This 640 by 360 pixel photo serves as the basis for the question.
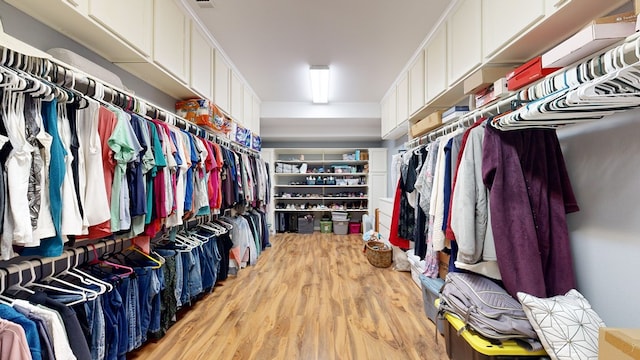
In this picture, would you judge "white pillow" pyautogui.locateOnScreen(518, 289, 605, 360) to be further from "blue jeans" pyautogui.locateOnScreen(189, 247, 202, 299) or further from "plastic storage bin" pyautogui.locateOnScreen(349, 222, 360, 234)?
"plastic storage bin" pyautogui.locateOnScreen(349, 222, 360, 234)

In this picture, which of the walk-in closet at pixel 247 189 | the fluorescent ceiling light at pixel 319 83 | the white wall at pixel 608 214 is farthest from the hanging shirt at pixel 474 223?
the fluorescent ceiling light at pixel 319 83

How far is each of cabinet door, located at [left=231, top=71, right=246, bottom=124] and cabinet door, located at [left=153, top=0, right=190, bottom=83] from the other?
3.51ft

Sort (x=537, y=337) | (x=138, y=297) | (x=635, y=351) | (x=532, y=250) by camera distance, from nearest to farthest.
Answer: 1. (x=635, y=351)
2. (x=537, y=337)
3. (x=532, y=250)
4. (x=138, y=297)

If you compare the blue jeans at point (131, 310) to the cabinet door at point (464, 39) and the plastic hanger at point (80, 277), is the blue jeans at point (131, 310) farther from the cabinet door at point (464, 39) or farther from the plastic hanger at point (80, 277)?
the cabinet door at point (464, 39)

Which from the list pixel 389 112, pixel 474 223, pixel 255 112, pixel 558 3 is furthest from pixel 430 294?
pixel 255 112

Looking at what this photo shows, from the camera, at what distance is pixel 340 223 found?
5469 millimetres

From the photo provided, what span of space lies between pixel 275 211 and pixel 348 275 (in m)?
2.97

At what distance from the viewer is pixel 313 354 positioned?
1.66 metres

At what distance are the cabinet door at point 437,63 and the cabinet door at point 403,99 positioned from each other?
0.62m

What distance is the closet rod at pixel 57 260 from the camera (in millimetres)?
1084

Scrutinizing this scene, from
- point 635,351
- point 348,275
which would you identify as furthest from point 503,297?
point 348,275

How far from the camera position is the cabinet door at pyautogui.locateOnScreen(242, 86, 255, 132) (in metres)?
3.77

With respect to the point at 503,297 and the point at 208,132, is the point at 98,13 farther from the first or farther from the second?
the point at 503,297

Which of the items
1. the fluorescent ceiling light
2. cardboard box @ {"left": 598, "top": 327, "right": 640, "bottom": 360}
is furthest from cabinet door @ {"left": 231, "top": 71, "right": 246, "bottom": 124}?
cardboard box @ {"left": 598, "top": 327, "right": 640, "bottom": 360}
